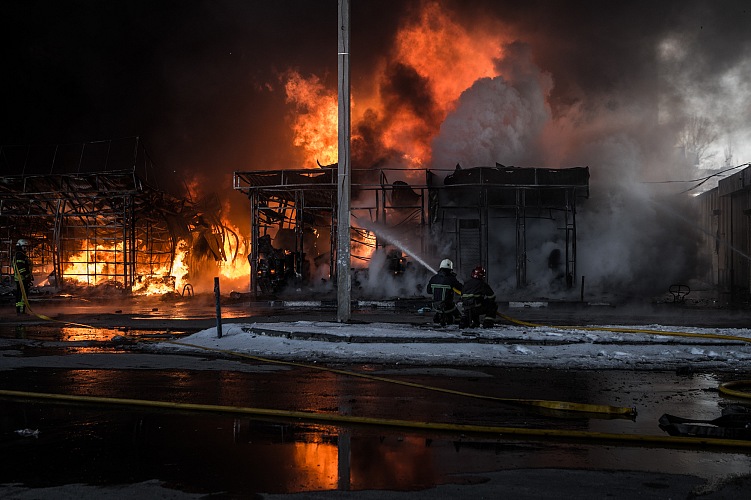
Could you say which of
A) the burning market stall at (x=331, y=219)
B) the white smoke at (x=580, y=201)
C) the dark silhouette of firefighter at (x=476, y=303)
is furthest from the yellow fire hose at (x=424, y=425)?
the white smoke at (x=580, y=201)

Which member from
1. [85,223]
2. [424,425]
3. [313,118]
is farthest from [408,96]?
[424,425]

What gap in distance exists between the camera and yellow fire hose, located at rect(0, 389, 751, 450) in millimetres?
5438

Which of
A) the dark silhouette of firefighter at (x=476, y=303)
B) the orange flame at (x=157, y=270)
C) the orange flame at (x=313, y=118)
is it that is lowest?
the dark silhouette of firefighter at (x=476, y=303)

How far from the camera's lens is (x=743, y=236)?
977 inches

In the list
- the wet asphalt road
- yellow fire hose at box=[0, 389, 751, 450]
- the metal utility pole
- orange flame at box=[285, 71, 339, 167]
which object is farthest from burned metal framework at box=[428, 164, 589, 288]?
yellow fire hose at box=[0, 389, 751, 450]

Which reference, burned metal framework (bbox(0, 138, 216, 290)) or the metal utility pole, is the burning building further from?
the metal utility pole

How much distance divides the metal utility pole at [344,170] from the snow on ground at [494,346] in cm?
118

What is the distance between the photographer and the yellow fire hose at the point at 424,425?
544 cm

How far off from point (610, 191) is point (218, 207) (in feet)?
61.4

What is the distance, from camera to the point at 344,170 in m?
13.8

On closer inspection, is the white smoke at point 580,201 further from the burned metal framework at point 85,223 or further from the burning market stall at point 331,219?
the burned metal framework at point 85,223

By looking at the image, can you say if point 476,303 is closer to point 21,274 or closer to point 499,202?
point 21,274

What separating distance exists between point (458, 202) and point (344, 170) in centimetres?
1368

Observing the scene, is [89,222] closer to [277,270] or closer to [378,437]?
[277,270]
